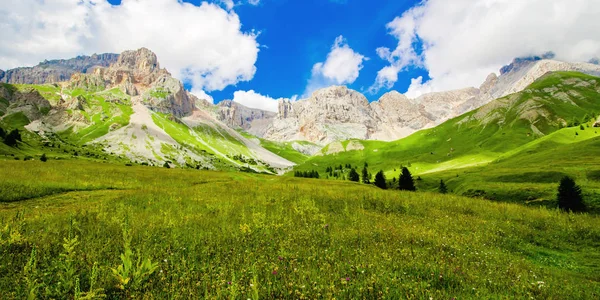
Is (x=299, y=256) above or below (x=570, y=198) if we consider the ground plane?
above

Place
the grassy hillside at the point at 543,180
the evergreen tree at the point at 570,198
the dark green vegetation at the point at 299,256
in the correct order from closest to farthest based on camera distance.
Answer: the dark green vegetation at the point at 299,256 → the evergreen tree at the point at 570,198 → the grassy hillside at the point at 543,180

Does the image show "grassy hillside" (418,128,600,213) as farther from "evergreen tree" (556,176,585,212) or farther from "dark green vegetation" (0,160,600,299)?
"dark green vegetation" (0,160,600,299)

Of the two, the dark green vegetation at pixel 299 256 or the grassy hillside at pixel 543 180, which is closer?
the dark green vegetation at pixel 299 256

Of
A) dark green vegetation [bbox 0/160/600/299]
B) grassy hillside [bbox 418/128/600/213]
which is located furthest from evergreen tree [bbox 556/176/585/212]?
dark green vegetation [bbox 0/160/600/299]

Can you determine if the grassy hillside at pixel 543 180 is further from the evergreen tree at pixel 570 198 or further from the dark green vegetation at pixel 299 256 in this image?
the dark green vegetation at pixel 299 256

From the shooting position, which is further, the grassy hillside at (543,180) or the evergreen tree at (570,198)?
the grassy hillside at (543,180)

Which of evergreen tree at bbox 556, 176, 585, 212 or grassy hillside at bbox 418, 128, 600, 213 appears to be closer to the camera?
evergreen tree at bbox 556, 176, 585, 212

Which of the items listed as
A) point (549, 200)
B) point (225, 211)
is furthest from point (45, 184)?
point (549, 200)

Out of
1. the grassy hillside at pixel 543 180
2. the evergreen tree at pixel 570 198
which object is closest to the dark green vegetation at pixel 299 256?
the evergreen tree at pixel 570 198

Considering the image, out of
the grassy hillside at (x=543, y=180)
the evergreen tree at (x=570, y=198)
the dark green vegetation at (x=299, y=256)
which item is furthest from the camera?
the grassy hillside at (x=543, y=180)

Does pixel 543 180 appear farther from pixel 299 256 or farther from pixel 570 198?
pixel 299 256

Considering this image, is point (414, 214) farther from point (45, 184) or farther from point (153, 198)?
point (45, 184)

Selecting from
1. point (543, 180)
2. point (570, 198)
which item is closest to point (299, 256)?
point (570, 198)

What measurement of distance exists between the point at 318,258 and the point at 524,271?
6.14 meters
